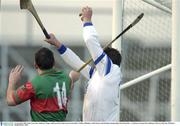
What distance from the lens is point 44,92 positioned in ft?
18.0

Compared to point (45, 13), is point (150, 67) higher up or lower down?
lower down

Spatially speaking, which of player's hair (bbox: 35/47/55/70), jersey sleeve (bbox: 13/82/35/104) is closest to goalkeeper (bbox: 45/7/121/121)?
player's hair (bbox: 35/47/55/70)

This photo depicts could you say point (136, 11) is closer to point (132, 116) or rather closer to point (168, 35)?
point (168, 35)

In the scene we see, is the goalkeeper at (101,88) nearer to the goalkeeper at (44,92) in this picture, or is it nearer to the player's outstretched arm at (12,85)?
the goalkeeper at (44,92)

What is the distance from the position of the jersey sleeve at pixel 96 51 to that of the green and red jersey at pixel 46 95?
287mm

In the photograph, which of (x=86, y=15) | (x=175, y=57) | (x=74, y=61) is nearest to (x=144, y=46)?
(x=175, y=57)

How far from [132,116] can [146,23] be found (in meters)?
1.40

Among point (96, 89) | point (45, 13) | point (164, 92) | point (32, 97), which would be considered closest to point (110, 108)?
point (96, 89)

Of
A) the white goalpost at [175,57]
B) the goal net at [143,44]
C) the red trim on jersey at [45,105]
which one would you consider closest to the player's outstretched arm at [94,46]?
the red trim on jersey at [45,105]

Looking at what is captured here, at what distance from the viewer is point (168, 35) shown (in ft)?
26.7

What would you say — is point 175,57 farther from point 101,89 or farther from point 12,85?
point 12,85

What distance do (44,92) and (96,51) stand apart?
468 millimetres

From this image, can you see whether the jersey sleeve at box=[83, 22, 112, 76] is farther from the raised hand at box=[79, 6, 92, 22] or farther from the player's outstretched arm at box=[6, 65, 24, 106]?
the player's outstretched arm at box=[6, 65, 24, 106]

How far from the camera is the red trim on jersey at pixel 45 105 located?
18.0 feet
